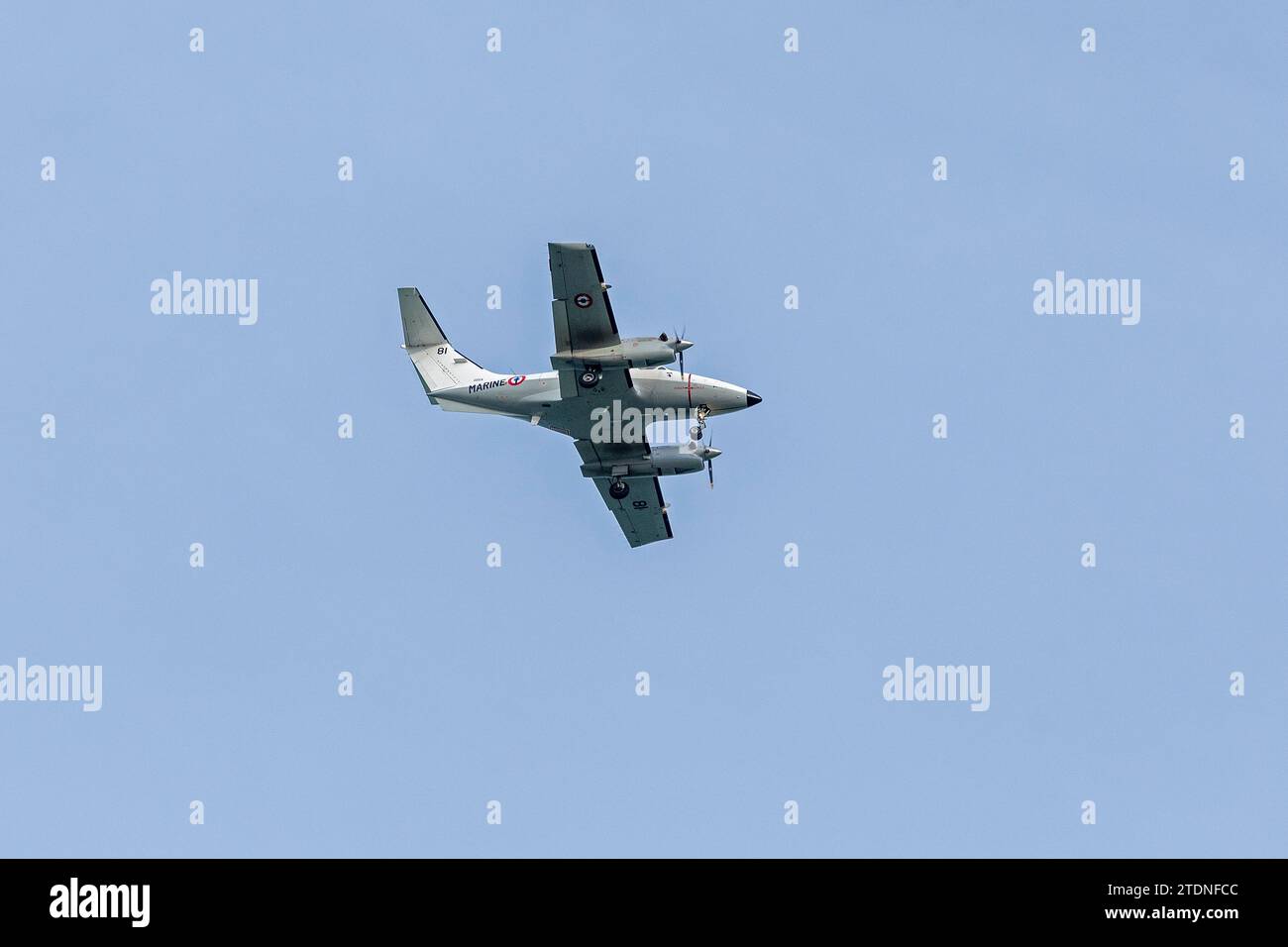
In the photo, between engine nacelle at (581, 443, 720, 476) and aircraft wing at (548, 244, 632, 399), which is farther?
engine nacelle at (581, 443, 720, 476)

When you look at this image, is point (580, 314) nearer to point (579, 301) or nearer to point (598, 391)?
point (579, 301)

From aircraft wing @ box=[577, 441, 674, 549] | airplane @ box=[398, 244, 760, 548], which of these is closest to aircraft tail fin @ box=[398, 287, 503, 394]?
airplane @ box=[398, 244, 760, 548]

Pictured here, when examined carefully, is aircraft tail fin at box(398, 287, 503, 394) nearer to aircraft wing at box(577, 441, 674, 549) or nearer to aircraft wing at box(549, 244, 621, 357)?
aircraft wing at box(577, 441, 674, 549)

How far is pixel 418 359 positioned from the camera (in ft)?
205

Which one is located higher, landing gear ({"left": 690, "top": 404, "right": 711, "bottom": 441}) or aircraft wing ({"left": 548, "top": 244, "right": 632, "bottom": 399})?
aircraft wing ({"left": 548, "top": 244, "right": 632, "bottom": 399})

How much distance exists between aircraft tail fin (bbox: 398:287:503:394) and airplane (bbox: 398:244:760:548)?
0.04 meters

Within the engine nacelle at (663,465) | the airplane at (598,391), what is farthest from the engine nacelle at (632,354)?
the engine nacelle at (663,465)

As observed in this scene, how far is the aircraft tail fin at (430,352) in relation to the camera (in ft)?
201

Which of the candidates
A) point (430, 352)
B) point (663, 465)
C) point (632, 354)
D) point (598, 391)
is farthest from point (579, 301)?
point (430, 352)

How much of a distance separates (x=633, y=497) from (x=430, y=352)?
31.8 feet

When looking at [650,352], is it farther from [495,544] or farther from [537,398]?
[495,544]

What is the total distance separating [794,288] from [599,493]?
35.8ft

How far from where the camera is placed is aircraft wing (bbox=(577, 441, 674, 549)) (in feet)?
198

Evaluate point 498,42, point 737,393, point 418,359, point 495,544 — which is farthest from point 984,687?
point 498,42
